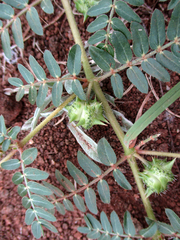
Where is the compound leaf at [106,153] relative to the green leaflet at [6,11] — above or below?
below

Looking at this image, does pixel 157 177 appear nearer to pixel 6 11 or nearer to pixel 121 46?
pixel 121 46

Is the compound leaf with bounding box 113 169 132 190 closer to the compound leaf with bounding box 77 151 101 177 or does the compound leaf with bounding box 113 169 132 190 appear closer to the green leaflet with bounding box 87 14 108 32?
the compound leaf with bounding box 77 151 101 177

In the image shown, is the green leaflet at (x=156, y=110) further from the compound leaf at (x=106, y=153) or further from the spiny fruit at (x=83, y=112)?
the spiny fruit at (x=83, y=112)

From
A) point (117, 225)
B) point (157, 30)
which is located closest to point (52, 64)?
point (157, 30)

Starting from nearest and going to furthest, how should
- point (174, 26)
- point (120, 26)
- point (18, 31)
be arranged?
point (174, 26)
point (120, 26)
point (18, 31)

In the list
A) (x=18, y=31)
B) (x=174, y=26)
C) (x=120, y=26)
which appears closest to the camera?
(x=174, y=26)

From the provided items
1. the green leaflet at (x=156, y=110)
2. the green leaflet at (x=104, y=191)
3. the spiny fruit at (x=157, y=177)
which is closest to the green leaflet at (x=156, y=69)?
the green leaflet at (x=156, y=110)
